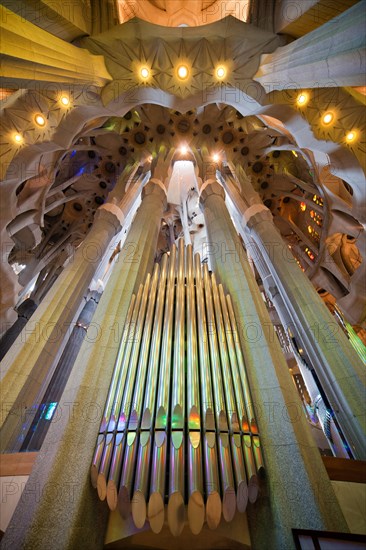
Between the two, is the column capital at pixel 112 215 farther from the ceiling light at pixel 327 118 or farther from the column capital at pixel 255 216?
the ceiling light at pixel 327 118

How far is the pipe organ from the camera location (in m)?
2.37

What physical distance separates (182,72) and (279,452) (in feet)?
26.2

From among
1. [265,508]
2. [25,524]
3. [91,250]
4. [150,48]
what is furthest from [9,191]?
[265,508]

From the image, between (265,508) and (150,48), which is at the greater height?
(150,48)

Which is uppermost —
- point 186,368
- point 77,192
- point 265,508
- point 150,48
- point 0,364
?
point 77,192

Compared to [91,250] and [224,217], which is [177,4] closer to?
[224,217]

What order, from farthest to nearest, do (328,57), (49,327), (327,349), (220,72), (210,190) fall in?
1. (210,190)
2. (220,72)
3. (49,327)
4. (327,349)
5. (328,57)

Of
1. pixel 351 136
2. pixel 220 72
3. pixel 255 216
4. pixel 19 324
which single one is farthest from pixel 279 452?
pixel 19 324

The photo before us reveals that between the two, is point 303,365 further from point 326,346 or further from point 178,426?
point 178,426

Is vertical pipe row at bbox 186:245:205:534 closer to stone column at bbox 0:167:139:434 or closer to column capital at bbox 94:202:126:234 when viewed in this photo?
stone column at bbox 0:167:139:434

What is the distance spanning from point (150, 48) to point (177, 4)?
8.75 metres

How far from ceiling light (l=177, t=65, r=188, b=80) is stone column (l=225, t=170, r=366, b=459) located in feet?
16.2

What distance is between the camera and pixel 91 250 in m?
7.90

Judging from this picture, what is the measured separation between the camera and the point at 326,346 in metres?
5.27
